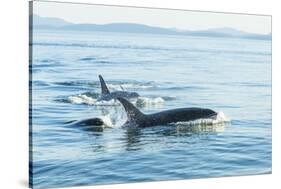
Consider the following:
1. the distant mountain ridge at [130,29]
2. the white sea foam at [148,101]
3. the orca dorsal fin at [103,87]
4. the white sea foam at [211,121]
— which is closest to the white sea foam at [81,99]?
the orca dorsal fin at [103,87]

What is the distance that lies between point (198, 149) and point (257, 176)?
75cm

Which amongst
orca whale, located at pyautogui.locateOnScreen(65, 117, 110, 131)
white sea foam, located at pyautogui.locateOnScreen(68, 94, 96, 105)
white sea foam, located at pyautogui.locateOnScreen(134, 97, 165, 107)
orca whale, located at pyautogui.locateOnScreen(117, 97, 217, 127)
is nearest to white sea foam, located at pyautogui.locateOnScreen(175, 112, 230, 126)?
orca whale, located at pyautogui.locateOnScreen(117, 97, 217, 127)

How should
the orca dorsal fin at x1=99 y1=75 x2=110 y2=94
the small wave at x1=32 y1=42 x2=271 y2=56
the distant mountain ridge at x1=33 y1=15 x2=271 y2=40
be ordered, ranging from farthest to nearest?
the orca dorsal fin at x1=99 y1=75 x2=110 y2=94 < the small wave at x1=32 y1=42 x2=271 y2=56 < the distant mountain ridge at x1=33 y1=15 x2=271 y2=40

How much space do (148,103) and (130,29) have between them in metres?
0.69

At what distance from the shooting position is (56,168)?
649 cm

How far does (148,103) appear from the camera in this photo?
22.8 ft

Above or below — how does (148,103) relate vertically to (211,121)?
above

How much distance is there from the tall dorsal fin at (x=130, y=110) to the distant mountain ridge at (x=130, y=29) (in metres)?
0.64

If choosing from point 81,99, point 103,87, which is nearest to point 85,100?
point 81,99

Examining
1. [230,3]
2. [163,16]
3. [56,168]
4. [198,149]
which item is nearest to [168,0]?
[163,16]

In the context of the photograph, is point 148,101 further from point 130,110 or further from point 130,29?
point 130,29

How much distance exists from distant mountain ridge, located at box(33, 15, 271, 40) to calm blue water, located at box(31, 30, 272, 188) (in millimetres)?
49

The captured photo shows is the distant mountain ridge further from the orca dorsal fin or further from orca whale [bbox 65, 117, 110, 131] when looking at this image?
orca whale [bbox 65, 117, 110, 131]

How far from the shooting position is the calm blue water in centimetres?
651
